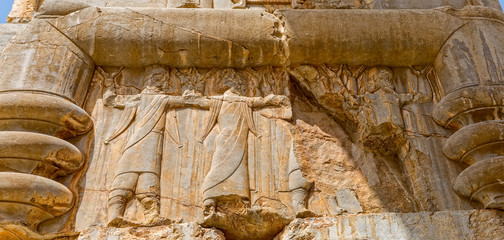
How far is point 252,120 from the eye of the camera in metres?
4.87

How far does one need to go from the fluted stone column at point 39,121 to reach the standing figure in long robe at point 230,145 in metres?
1.15

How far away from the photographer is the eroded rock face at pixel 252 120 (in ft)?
13.6

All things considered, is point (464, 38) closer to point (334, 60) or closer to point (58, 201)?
point (334, 60)

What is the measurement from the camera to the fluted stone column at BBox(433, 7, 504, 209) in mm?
4191

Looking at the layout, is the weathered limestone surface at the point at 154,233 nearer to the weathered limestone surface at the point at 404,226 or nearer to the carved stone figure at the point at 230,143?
the carved stone figure at the point at 230,143

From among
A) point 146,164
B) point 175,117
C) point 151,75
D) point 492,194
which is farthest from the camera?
point 151,75

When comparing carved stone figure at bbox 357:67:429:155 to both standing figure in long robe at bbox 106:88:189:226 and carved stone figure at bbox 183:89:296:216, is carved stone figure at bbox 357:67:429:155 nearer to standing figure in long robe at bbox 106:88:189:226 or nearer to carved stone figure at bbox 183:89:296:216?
carved stone figure at bbox 183:89:296:216

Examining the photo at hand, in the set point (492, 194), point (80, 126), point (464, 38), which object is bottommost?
point (492, 194)

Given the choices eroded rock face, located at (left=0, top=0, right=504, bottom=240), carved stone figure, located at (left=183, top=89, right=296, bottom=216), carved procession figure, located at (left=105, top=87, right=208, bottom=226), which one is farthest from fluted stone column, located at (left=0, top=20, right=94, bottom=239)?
carved stone figure, located at (left=183, top=89, right=296, bottom=216)

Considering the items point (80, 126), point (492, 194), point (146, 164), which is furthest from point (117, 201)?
point (492, 194)

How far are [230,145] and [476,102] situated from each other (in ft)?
7.38

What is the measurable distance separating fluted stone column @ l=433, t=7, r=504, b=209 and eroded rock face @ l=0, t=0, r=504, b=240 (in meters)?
0.01

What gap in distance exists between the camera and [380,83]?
17.0 ft

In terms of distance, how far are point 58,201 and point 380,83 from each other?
3.19 meters
